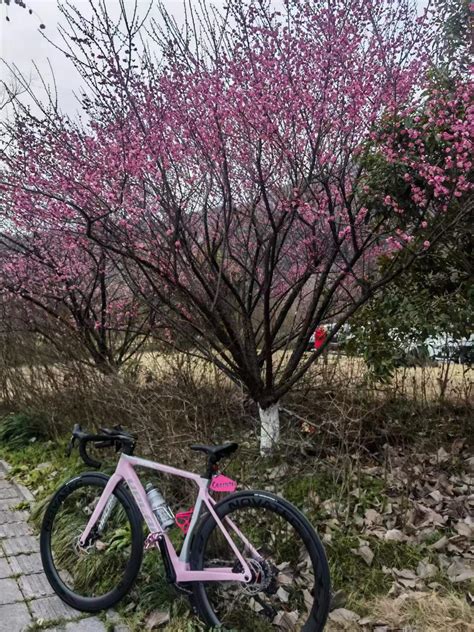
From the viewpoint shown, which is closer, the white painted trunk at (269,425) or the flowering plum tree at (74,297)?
the white painted trunk at (269,425)

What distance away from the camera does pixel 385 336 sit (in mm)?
5453

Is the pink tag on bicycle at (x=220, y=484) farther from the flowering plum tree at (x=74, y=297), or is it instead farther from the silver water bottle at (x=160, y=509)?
the flowering plum tree at (x=74, y=297)

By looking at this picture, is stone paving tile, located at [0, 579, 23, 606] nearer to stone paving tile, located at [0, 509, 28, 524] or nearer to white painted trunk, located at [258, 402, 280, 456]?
stone paving tile, located at [0, 509, 28, 524]

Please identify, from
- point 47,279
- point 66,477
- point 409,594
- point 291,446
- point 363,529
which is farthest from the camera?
point 47,279

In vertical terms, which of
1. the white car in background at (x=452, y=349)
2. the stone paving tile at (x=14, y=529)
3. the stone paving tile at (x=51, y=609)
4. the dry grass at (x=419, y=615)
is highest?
the white car in background at (x=452, y=349)

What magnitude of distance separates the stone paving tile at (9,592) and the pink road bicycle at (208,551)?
0.72 feet

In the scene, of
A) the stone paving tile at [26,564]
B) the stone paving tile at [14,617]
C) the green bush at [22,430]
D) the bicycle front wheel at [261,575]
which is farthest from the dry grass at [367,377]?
the stone paving tile at [14,617]

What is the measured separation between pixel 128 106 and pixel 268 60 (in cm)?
121

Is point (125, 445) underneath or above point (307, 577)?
above

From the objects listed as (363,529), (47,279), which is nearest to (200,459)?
(363,529)

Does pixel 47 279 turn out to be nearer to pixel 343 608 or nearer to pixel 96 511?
pixel 96 511

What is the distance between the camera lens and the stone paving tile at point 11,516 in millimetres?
4719

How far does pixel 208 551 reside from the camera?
124 inches

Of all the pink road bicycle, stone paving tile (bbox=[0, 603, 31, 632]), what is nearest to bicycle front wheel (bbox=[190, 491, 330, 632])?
the pink road bicycle
